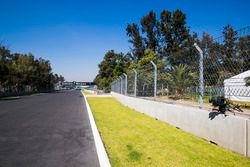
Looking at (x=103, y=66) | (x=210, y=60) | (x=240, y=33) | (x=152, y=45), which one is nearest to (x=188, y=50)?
(x=210, y=60)

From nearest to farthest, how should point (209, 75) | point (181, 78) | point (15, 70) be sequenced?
point (209, 75), point (181, 78), point (15, 70)

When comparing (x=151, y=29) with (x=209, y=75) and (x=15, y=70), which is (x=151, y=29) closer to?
(x=15, y=70)

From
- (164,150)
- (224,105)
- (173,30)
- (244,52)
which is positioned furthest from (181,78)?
(173,30)

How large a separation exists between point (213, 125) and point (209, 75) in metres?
1.30

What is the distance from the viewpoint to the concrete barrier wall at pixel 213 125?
3.36 metres

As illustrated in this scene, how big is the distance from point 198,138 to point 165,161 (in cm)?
176

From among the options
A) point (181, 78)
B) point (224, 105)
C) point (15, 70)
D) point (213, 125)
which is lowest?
point (213, 125)

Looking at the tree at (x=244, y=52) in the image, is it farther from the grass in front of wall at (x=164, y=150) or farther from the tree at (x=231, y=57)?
the grass in front of wall at (x=164, y=150)

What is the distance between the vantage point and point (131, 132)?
529cm

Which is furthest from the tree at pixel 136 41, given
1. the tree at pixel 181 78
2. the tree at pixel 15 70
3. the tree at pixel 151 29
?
the tree at pixel 181 78

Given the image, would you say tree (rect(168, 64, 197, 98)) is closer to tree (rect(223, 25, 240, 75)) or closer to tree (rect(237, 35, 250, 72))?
tree (rect(223, 25, 240, 75))

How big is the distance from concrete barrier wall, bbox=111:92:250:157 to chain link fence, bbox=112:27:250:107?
375 mm

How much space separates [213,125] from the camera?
13.5ft

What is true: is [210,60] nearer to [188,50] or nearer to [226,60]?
[226,60]
